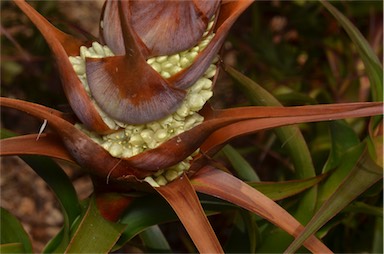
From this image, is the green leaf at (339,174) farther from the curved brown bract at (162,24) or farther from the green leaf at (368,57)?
the curved brown bract at (162,24)

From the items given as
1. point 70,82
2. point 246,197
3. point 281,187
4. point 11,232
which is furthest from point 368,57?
point 11,232

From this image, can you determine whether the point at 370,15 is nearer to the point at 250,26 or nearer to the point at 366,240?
the point at 250,26

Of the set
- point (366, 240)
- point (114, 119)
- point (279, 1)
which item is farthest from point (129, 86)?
point (279, 1)

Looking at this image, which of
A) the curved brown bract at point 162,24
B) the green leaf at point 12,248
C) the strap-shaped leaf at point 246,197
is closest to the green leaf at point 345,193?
the strap-shaped leaf at point 246,197

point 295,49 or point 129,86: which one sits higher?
point 129,86

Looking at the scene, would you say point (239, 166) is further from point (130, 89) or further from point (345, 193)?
point (130, 89)

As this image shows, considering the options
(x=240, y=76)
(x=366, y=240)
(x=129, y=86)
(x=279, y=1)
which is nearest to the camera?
(x=129, y=86)

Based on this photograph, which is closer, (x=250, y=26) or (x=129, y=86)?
(x=129, y=86)
